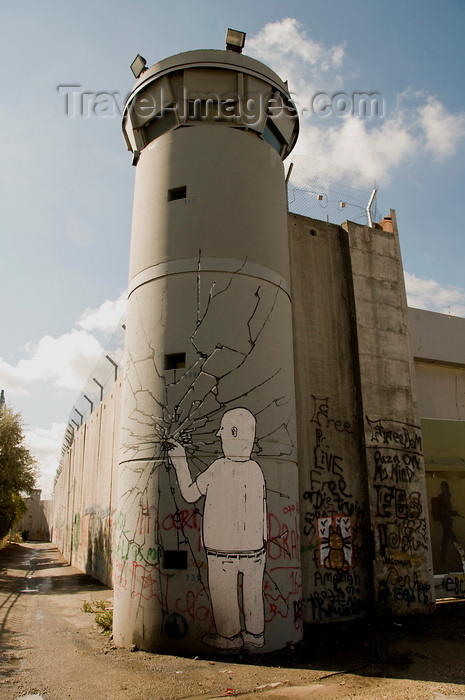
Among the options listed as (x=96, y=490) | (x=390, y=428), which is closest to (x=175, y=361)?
(x=390, y=428)

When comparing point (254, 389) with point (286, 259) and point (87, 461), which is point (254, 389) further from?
point (87, 461)

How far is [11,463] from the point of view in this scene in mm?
23938

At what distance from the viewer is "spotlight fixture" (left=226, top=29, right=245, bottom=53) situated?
11500 mm

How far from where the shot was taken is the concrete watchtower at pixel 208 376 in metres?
8.27

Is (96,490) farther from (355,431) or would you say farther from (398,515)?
(398,515)

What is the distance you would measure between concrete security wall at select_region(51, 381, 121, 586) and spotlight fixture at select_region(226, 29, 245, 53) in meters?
9.63

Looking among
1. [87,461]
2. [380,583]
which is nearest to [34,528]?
[87,461]

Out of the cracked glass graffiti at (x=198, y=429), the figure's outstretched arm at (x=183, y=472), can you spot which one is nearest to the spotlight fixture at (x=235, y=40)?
the cracked glass graffiti at (x=198, y=429)

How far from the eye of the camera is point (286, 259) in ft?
35.3

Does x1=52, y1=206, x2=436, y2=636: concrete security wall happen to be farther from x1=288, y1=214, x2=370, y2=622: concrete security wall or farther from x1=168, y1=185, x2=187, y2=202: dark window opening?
x1=168, y1=185, x2=187, y2=202: dark window opening

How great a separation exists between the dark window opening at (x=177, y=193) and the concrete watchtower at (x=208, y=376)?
0.06 metres

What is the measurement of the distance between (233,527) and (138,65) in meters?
10.2

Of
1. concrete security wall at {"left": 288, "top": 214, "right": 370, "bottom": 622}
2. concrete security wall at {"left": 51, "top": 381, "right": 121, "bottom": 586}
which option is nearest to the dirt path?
concrete security wall at {"left": 288, "top": 214, "right": 370, "bottom": 622}

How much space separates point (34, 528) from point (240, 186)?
223ft
